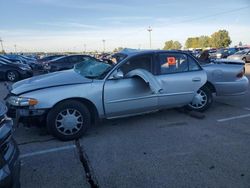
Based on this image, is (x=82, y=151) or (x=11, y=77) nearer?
(x=82, y=151)

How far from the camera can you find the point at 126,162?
3.57m

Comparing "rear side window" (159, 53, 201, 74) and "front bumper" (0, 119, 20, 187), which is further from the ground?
"rear side window" (159, 53, 201, 74)

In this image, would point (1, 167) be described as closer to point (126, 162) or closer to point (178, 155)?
point (126, 162)

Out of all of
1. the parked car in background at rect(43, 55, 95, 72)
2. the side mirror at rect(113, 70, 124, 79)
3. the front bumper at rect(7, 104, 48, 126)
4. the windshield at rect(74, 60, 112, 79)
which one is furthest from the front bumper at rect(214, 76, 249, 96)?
the parked car in background at rect(43, 55, 95, 72)

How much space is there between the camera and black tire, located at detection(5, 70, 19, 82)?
14438 mm

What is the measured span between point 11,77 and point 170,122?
38.7ft

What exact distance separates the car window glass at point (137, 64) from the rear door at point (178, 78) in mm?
212

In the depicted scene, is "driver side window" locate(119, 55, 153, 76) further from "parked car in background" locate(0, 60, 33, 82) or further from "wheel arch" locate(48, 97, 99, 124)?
"parked car in background" locate(0, 60, 33, 82)

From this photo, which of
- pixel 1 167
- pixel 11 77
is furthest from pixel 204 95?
pixel 11 77

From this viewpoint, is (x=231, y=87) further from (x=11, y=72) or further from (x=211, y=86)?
(x=11, y=72)

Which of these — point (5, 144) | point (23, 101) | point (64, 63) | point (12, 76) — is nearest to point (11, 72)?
point (12, 76)

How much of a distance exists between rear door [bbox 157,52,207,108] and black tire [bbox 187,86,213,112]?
42 centimetres

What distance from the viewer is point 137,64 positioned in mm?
5152

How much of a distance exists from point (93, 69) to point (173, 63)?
1.68 metres
